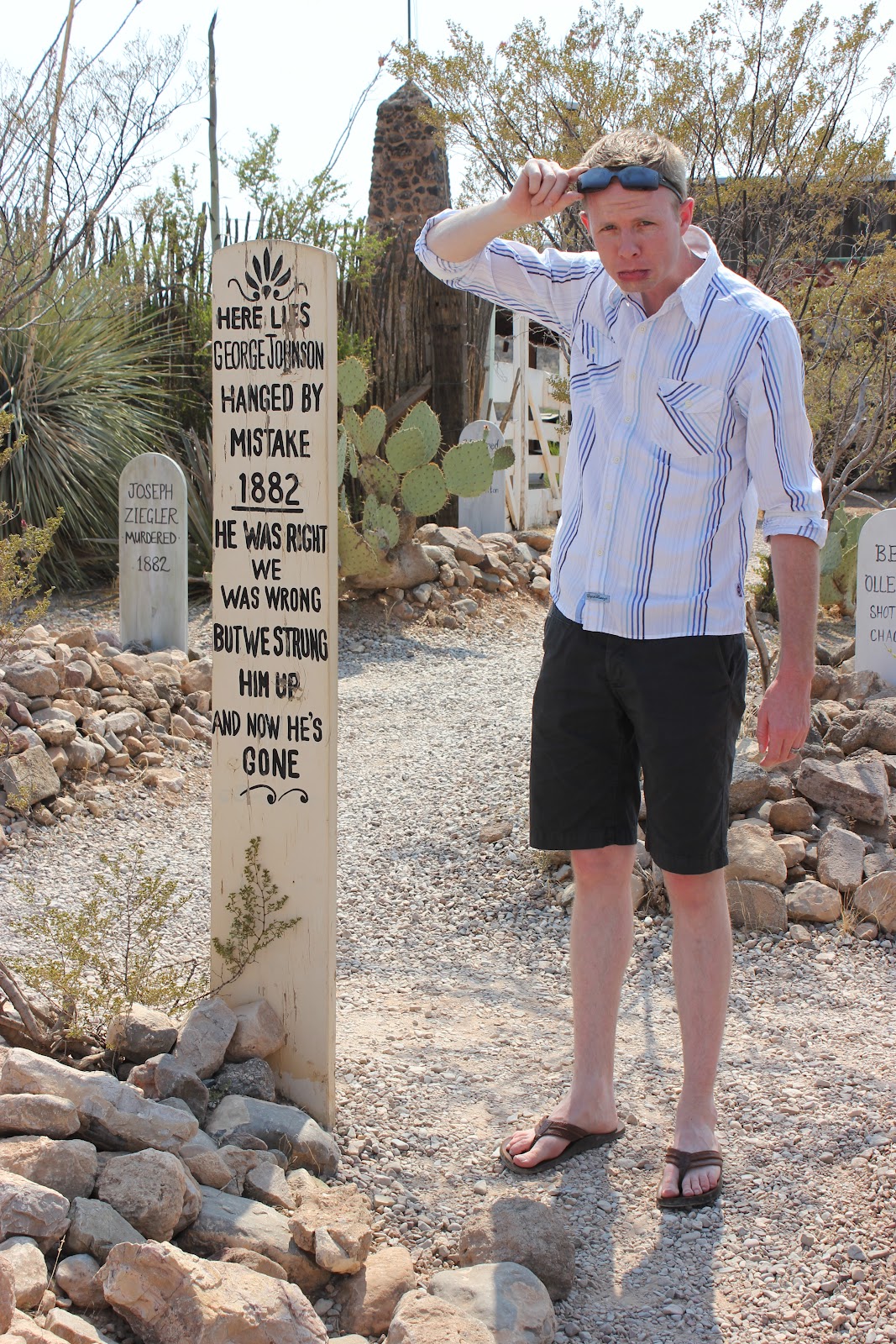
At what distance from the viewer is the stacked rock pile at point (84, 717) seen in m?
4.87

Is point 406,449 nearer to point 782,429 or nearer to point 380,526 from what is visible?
point 380,526

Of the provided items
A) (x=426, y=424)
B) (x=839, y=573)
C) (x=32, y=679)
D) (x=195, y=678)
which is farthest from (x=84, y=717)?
(x=839, y=573)

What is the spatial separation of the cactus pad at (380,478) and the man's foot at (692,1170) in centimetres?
675

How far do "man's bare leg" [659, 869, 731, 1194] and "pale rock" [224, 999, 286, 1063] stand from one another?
0.84m

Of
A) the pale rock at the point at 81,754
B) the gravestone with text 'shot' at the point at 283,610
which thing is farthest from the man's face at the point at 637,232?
the pale rock at the point at 81,754

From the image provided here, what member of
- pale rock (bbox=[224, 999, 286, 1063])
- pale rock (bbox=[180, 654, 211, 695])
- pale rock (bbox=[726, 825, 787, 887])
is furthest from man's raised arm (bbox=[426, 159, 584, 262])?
pale rock (bbox=[180, 654, 211, 695])

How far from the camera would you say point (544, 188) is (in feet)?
7.24

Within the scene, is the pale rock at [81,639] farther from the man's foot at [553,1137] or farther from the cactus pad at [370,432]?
the man's foot at [553,1137]

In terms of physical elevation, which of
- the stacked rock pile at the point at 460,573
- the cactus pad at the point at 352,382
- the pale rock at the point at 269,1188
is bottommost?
the pale rock at the point at 269,1188

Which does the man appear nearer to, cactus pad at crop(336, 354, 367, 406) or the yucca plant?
cactus pad at crop(336, 354, 367, 406)

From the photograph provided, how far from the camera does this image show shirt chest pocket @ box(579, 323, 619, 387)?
230 cm

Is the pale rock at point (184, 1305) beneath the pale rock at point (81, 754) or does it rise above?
beneath

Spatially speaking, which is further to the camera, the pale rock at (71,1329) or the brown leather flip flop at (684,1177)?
the brown leather flip flop at (684,1177)

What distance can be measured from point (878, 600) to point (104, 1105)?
14.4 feet
